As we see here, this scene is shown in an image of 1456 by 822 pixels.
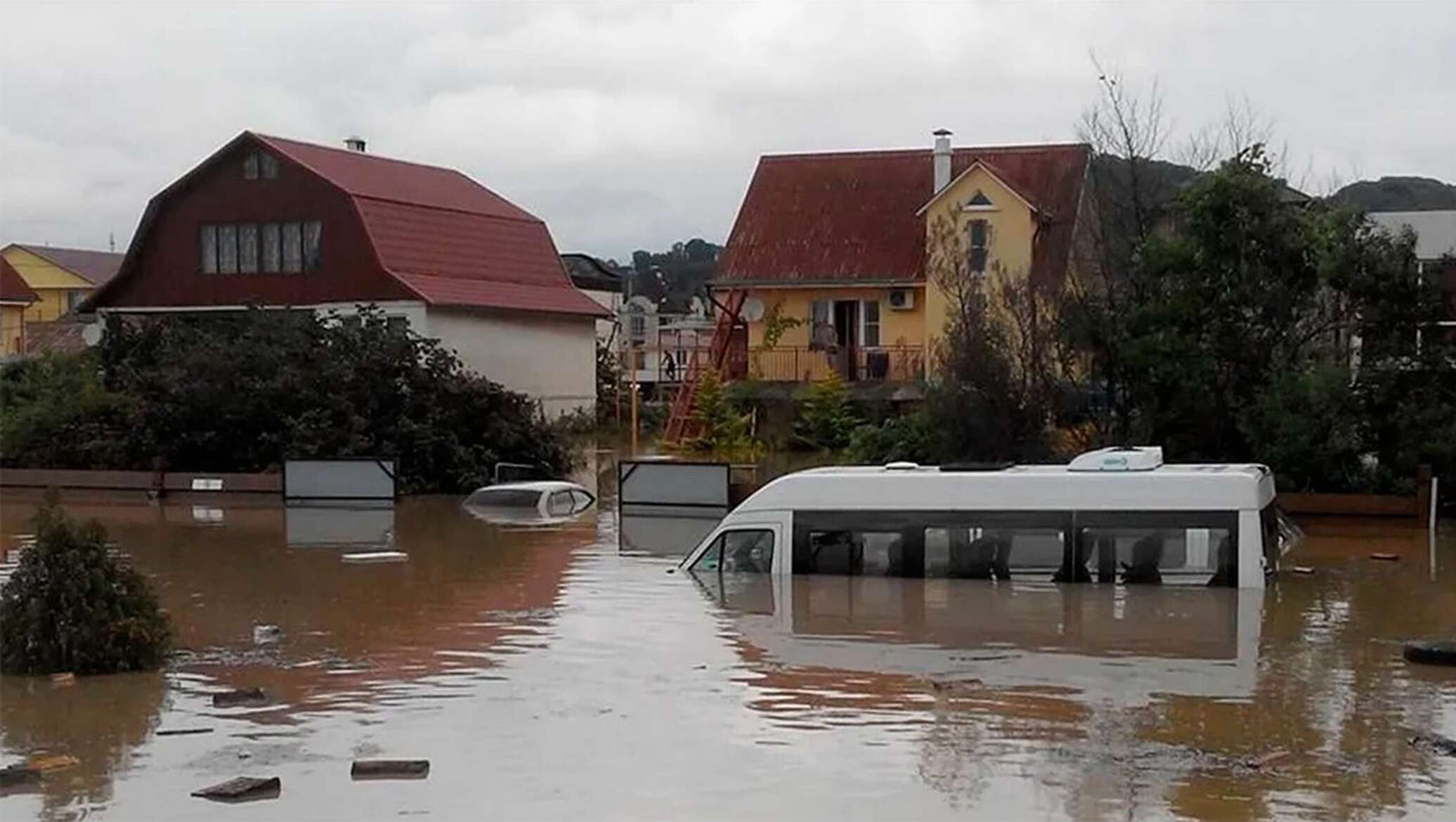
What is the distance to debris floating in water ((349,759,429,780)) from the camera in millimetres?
11773

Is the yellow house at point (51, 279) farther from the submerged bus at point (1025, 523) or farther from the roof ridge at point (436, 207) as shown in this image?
the submerged bus at point (1025, 523)

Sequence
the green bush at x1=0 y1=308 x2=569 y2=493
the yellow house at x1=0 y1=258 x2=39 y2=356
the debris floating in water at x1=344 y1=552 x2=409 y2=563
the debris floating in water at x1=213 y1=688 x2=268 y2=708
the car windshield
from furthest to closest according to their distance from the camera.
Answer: the yellow house at x1=0 y1=258 x2=39 y2=356
the green bush at x1=0 y1=308 x2=569 y2=493
the car windshield
the debris floating in water at x1=344 y1=552 x2=409 y2=563
the debris floating in water at x1=213 y1=688 x2=268 y2=708

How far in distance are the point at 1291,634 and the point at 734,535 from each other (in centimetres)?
652

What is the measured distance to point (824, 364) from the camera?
1834 inches

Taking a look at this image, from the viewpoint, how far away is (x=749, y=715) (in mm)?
13859

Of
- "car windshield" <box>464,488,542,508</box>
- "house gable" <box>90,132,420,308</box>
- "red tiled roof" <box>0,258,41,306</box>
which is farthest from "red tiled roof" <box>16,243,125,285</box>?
"car windshield" <box>464,488,542,508</box>

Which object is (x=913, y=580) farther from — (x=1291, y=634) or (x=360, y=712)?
(x=360, y=712)

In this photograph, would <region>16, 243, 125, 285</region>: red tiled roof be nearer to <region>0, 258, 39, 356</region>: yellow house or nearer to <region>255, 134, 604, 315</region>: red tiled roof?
<region>0, 258, 39, 356</region>: yellow house

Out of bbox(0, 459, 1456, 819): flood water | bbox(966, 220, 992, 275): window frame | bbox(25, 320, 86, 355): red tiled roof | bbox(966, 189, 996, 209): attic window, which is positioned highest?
bbox(966, 189, 996, 209): attic window

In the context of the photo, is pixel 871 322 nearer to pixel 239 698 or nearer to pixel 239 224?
pixel 239 224

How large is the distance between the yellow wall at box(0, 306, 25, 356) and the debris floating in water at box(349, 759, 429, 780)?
206ft

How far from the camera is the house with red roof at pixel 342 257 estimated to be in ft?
156

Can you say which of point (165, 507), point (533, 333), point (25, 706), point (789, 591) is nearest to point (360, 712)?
point (25, 706)

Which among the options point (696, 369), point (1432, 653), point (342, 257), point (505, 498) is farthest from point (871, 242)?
point (1432, 653)
